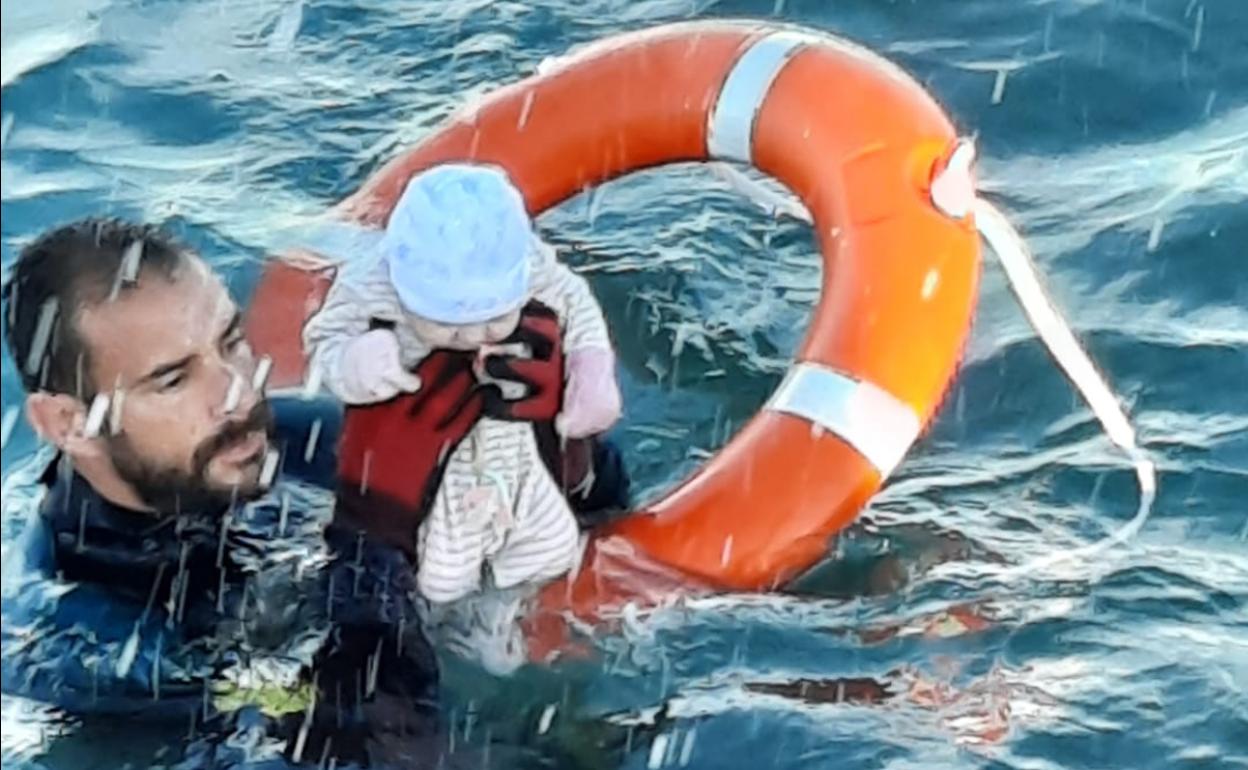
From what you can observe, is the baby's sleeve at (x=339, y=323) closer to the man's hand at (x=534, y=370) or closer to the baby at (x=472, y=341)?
the baby at (x=472, y=341)

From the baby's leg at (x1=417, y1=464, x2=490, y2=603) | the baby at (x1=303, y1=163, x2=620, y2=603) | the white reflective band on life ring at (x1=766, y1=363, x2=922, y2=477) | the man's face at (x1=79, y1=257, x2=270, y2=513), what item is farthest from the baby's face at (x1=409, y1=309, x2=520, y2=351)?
the white reflective band on life ring at (x1=766, y1=363, x2=922, y2=477)

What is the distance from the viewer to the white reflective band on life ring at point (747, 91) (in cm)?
371

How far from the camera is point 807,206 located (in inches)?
146

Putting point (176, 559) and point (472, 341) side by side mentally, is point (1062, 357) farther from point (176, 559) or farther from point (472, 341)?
point (176, 559)

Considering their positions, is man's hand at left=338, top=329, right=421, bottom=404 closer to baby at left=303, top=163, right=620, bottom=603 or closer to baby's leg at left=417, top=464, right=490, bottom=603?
baby at left=303, top=163, right=620, bottom=603

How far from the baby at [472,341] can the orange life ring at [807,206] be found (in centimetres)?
14

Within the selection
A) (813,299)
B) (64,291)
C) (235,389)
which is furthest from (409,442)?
(813,299)

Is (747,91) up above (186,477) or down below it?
above

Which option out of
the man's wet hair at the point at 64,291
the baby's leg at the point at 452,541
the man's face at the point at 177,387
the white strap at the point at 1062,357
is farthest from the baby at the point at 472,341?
the white strap at the point at 1062,357

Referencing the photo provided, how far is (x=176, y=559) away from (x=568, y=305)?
62cm

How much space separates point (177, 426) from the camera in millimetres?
3109

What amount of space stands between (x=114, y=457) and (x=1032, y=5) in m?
2.76

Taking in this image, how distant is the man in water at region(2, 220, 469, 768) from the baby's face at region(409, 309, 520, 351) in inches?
3.0

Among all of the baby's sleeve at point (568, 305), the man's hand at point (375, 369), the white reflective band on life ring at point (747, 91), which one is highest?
the white reflective band on life ring at point (747, 91)
